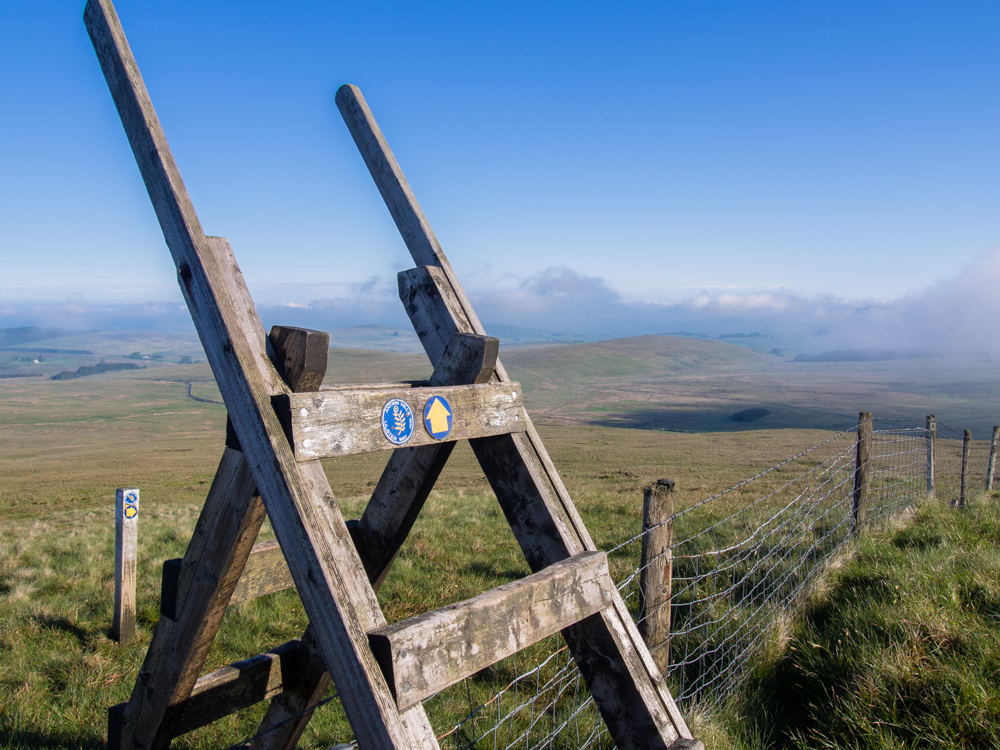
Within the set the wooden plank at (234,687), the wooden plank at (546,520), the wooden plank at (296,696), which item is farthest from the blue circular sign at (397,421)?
the wooden plank at (234,687)

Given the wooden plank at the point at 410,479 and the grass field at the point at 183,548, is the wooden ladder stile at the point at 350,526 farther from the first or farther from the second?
the grass field at the point at 183,548

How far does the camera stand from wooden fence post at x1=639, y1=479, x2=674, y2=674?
11.1ft

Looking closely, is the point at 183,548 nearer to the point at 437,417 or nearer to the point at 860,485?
the point at 437,417

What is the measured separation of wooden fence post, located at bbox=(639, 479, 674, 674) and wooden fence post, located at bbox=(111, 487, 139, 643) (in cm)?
428

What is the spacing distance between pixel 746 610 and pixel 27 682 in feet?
16.4

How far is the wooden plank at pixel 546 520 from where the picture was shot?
2021mm

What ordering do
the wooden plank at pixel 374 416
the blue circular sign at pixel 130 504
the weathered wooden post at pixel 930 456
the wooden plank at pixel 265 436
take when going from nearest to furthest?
the wooden plank at pixel 265 436
the wooden plank at pixel 374 416
the blue circular sign at pixel 130 504
the weathered wooden post at pixel 930 456

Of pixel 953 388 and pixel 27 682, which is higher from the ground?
pixel 27 682

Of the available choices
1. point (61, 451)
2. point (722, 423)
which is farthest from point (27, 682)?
point (722, 423)

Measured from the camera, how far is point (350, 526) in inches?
102

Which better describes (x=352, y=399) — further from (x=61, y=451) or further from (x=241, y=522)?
(x=61, y=451)

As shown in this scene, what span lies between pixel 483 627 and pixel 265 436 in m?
0.79

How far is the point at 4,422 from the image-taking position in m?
108

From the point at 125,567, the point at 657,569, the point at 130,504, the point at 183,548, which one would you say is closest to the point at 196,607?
the point at 657,569
